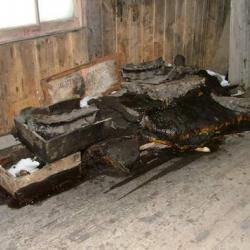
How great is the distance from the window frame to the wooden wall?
0.05 metres

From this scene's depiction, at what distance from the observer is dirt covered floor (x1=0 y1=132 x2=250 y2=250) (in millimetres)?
2611

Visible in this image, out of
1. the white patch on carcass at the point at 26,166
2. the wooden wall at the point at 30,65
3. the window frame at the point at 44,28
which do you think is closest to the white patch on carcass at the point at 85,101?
the wooden wall at the point at 30,65

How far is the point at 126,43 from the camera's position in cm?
471

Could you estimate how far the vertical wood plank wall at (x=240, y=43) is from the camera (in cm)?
501

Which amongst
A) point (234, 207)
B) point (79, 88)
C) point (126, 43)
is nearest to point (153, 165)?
point (234, 207)

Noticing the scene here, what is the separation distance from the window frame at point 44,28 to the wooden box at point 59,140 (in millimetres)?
759

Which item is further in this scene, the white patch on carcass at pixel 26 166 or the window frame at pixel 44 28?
the window frame at pixel 44 28

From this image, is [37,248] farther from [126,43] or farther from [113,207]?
[126,43]

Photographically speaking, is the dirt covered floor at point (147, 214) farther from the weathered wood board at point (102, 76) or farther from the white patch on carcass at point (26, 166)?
the weathered wood board at point (102, 76)

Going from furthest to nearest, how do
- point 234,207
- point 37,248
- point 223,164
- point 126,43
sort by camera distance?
point 126,43 → point 223,164 → point 234,207 → point 37,248

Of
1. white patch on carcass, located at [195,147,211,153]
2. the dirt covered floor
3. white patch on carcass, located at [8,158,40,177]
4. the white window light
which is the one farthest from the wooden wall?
white patch on carcass, located at [195,147,211,153]

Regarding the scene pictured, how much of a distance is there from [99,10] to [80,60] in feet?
2.03

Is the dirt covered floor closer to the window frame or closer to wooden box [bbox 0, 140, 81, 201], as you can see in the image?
wooden box [bbox 0, 140, 81, 201]

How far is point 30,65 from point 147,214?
203 cm
